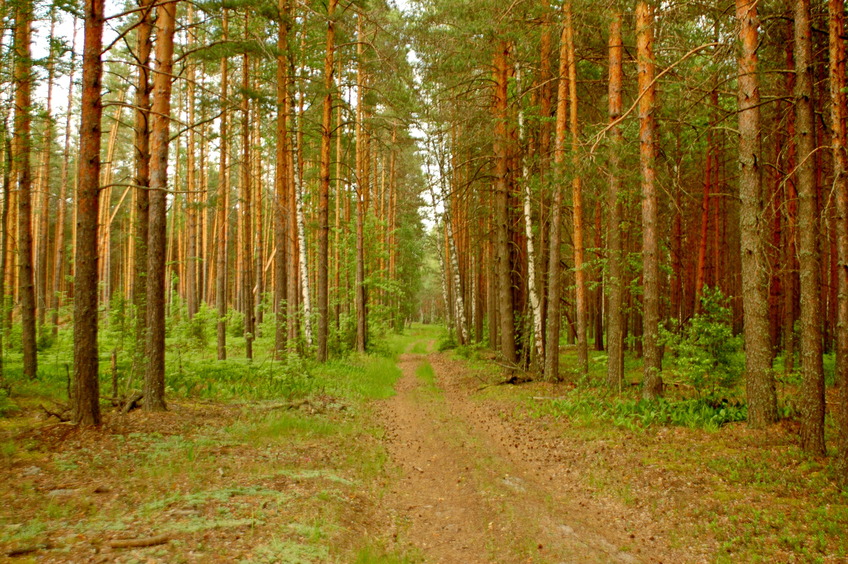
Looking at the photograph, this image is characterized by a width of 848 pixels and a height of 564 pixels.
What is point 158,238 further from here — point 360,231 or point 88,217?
point 360,231

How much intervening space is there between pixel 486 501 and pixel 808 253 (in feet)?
16.8

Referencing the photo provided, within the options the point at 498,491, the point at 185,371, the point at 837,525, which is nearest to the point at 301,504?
the point at 498,491

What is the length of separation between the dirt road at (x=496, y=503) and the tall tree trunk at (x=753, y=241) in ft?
10.5

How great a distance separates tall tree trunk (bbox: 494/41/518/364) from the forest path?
6.14 meters

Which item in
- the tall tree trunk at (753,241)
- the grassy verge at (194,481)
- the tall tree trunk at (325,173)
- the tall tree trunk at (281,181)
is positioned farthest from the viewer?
the tall tree trunk at (325,173)

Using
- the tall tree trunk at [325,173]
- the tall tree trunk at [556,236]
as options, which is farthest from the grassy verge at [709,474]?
the tall tree trunk at [325,173]

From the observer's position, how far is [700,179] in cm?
2184

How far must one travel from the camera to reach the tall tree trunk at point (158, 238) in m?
8.21

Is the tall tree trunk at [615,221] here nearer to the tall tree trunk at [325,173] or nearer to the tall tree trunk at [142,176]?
the tall tree trunk at [325,173]

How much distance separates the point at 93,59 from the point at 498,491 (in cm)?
776

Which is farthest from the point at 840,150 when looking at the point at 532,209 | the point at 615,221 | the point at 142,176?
the point at 532,209

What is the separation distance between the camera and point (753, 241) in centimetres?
767

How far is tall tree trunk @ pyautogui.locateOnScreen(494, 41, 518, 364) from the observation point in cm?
1520

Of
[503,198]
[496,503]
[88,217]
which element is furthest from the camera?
[503,198]
